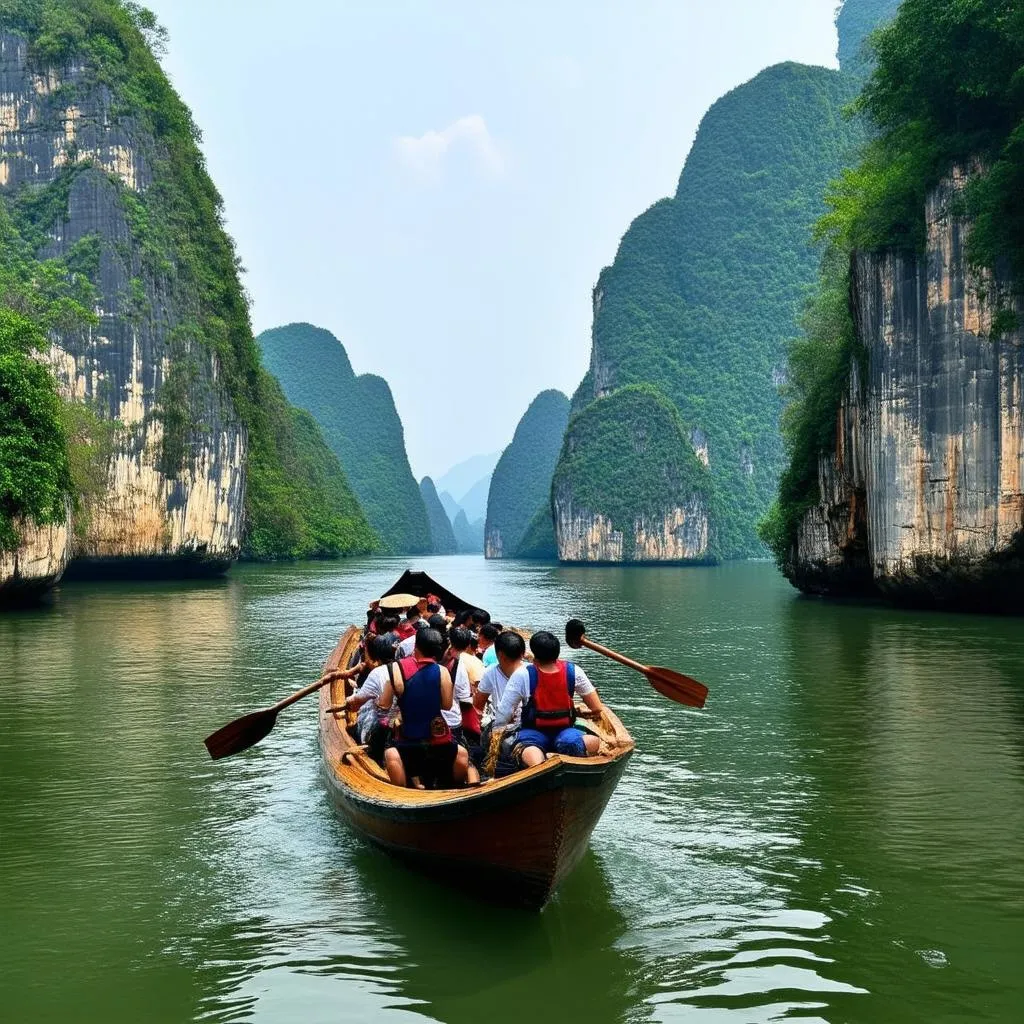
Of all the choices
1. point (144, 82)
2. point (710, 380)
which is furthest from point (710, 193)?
point (144, 82)

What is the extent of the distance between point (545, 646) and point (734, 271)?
449 ft

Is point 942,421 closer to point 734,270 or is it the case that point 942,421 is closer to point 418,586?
point 418,586

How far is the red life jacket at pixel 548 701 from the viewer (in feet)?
21.8

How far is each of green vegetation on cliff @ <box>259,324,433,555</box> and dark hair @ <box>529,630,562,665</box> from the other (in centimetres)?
17192

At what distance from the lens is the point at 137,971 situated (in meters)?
5.58

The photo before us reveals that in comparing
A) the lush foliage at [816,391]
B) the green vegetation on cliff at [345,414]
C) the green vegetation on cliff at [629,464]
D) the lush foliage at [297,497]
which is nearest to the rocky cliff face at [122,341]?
the lush foliage at [297,497]

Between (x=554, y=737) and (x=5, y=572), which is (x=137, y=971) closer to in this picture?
(x=554, y=737)

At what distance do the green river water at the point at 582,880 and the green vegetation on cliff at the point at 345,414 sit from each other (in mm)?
166426

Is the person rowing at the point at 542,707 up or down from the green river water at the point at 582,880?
up

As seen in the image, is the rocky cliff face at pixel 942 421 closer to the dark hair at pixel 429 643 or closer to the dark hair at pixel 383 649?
the dark hair at pixel 383 649

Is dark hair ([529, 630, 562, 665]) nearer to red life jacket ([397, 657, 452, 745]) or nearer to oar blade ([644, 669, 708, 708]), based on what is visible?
red life jacket ([397, 657, 452, 745])

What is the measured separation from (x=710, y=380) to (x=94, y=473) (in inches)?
3860

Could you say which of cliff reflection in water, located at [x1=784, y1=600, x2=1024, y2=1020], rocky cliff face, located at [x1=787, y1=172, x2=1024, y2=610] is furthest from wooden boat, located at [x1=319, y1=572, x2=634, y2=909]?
rocky cliff face, located at [x1=787, y1=172, x2=1024, y2=610]

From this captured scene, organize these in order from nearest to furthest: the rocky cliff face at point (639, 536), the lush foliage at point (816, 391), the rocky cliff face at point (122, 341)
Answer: the lush foliage at point (816, 391) < the rocky cliff face at point (122, 341) < the rocky cliff face at point (639, 536)
